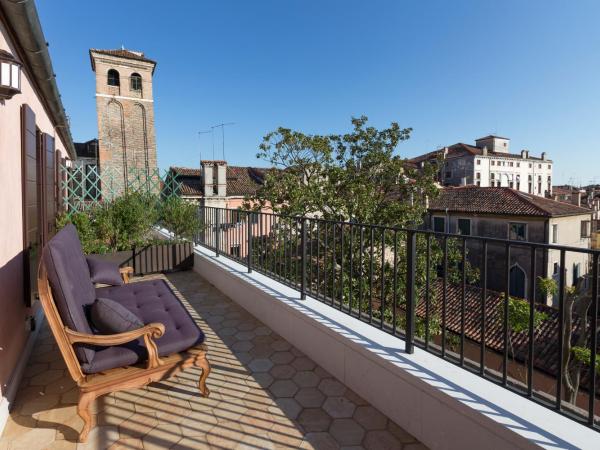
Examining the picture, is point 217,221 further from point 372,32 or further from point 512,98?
point 512,98

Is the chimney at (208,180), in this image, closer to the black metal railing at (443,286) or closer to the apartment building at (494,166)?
the black metal railing at (443,286)

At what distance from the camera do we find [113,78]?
24.6 m

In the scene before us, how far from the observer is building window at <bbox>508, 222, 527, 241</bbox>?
1992 centimetres

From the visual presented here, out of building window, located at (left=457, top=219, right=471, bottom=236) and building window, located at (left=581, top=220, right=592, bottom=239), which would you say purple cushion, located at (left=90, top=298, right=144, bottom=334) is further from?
building window, located at (left=581, top=220, right=592, bottom=239)

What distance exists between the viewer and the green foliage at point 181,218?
593cm

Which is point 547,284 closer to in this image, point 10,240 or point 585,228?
point 10,240

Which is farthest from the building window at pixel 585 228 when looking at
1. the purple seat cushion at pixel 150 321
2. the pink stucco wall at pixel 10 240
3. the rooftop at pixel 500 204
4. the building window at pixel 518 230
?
the pink stucco wall at pixel 10 240

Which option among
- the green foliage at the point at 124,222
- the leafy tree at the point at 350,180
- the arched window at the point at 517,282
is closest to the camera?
the green foliage at the point at 124,222

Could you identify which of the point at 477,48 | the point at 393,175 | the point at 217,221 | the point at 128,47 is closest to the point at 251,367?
the point at 217,221

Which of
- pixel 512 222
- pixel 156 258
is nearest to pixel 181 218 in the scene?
pixel 156 258

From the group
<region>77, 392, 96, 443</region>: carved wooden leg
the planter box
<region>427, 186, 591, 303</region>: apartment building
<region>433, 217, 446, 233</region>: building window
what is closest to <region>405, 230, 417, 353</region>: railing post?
<region>77, 392, 96, 443</region>: carved wooden leg

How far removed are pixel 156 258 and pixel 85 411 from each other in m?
3.87

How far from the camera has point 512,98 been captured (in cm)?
2017

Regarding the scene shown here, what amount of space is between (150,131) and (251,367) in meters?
27.4
